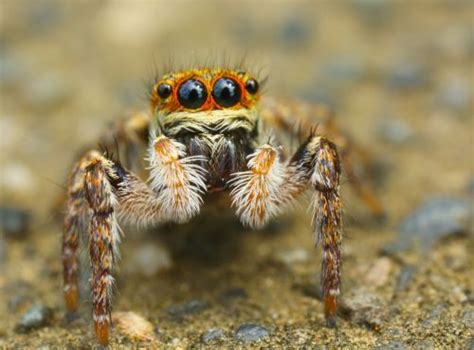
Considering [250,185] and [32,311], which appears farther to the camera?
[32,311]

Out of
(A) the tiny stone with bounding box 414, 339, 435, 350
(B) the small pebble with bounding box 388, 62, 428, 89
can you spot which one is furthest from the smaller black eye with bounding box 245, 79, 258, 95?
(B) the small pebble with bounding box 388, 62, 428, 89

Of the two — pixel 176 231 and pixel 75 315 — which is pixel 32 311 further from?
pixel 176 231

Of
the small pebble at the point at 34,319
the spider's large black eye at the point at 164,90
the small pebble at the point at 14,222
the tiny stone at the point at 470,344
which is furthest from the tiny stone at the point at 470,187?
the small pebble at the point at 14,222

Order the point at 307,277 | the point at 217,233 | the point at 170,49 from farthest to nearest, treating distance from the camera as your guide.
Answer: the point at 170,49
the point at 217,233
the point at 307,277

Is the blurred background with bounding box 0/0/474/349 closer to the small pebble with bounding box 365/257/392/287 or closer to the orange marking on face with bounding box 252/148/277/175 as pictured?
the small pebble with bounding box 365/257/392/287

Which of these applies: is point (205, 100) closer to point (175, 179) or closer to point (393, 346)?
point (175, 179)

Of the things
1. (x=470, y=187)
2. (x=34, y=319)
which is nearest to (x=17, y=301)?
(x=34, y=319)

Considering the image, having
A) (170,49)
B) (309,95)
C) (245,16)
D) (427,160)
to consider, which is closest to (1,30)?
(170,49)
